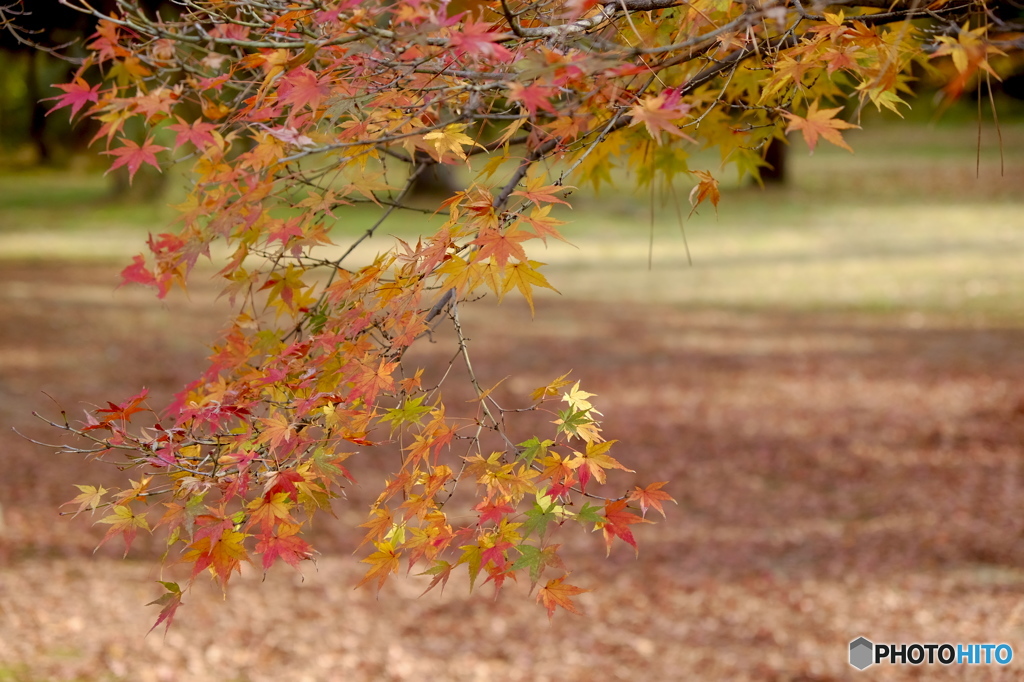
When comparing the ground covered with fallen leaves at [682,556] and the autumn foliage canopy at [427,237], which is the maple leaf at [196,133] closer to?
the autumn foliage canopy at [427,237]

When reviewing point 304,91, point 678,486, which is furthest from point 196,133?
point 678,486

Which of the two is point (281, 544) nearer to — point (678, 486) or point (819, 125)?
point (819, 125)

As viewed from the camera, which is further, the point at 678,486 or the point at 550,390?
the point at 678,486

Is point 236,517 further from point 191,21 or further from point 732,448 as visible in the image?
point 732,448

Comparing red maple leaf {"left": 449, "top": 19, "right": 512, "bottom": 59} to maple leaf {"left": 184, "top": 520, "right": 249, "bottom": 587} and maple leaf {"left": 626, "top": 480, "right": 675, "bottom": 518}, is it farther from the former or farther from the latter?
maple leaf {"left": 184, "top": 520, "right": 249, "bottom": 587}

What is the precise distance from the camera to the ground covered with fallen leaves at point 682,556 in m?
4.69

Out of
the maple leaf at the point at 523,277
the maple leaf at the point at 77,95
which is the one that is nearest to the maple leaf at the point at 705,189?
the maple leaf at the point at 523,277

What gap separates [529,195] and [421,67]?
0.45 meters

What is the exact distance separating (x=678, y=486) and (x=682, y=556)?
1120 millimetres

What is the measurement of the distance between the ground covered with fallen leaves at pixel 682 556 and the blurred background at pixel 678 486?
2 cm

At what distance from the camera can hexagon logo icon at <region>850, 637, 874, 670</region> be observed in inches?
177

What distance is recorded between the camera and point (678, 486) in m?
6.93

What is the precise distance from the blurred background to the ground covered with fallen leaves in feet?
0.07

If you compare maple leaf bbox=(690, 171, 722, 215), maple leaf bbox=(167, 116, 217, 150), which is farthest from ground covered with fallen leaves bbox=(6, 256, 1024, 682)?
maple leaf bbox=(690, 171, 722, 215)
